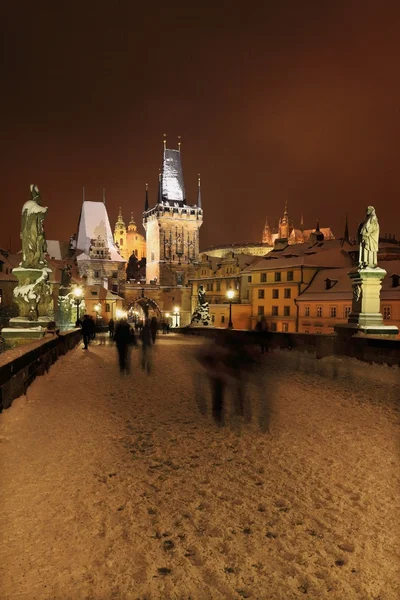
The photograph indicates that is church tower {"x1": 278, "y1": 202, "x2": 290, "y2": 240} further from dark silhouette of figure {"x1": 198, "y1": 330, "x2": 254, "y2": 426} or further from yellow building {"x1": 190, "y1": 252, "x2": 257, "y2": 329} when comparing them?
dark silhouette of figure {"x1": 198, "y1": 330, "x2": 254, "y2": 426}

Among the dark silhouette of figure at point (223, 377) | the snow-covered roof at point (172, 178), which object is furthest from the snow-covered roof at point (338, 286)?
the snow-covered roof at point (172, 178)

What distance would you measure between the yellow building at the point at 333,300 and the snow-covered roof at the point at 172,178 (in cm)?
4818

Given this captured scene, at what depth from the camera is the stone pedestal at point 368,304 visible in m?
15.9

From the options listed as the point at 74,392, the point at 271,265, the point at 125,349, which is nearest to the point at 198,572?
the point at 74,392

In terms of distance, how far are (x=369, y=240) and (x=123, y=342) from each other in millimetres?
9051

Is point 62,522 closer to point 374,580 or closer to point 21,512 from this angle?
point 21,512

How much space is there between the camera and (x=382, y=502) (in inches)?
172

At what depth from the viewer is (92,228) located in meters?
80.4

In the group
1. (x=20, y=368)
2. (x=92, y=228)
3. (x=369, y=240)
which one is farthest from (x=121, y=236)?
(x=20, y=368)

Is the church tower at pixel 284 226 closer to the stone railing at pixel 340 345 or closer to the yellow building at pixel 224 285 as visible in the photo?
the yellow building at pixel 224 285

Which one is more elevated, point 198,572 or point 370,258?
point 370,258

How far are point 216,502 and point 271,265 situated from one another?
49031 millimetres

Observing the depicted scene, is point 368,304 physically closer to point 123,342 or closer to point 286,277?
point 123,342

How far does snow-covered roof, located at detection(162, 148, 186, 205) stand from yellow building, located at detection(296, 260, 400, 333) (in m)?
48.2
